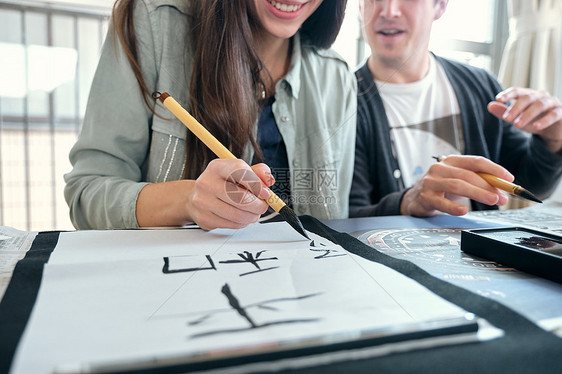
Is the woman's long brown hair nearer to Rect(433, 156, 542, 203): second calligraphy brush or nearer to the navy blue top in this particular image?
the navy blue top

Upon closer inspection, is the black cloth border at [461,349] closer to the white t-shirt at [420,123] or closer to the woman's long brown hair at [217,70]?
the woman's long brown hair at [217,70]

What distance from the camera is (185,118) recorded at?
371mm

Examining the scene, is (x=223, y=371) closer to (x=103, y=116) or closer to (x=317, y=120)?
(x=103, y=116)

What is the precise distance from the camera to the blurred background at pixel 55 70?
3.80 ft

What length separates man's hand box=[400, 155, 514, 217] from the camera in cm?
43

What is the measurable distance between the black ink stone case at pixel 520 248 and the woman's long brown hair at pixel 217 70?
11.0 inches

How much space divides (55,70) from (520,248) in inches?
53.9

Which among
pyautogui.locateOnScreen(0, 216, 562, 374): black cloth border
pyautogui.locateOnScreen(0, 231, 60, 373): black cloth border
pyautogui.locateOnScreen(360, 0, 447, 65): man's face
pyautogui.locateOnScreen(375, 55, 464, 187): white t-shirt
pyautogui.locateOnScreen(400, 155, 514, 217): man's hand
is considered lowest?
pyautogui.locateOnScreen(0, 231, 60, 373): black cloth border

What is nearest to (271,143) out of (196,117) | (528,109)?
(196,117)

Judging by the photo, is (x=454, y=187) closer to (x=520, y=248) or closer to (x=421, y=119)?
(x=520, y=248)

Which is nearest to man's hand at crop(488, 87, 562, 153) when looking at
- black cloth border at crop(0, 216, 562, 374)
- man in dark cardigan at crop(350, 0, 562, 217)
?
man in dark cardigan at crop(350, 0, 562, 217)

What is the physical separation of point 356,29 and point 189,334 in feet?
2.02

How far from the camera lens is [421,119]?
2.40ft

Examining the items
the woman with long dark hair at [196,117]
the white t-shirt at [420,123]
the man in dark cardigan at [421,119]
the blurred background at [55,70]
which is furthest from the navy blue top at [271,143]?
the blurred background at [55,70]
